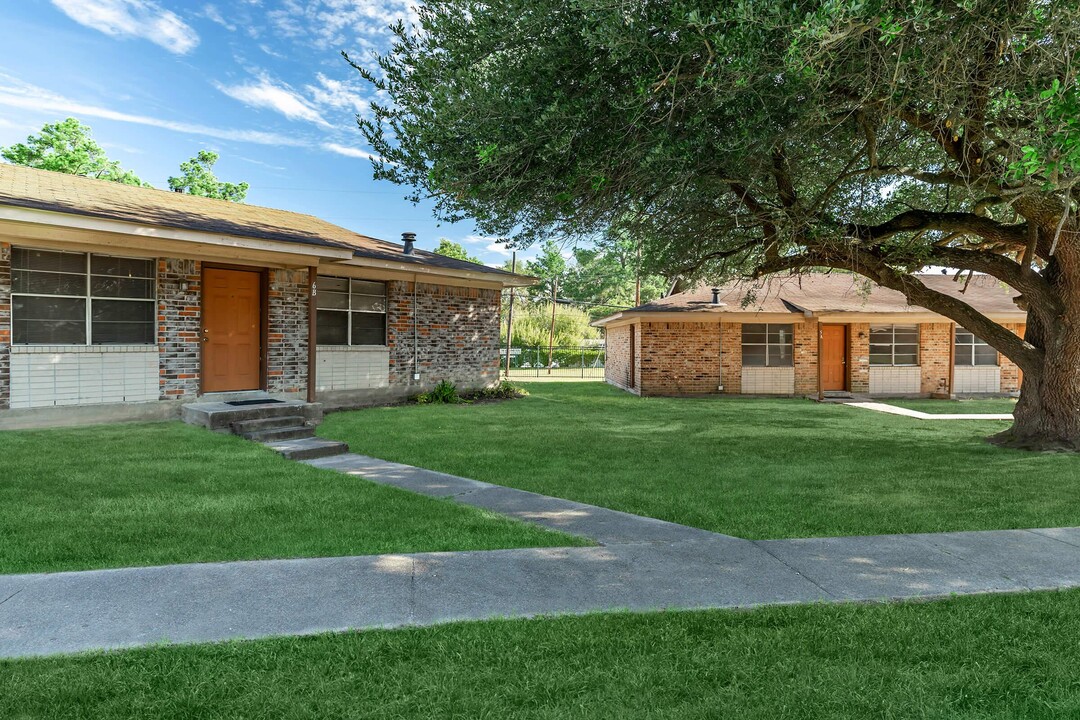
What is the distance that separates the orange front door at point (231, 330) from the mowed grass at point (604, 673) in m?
9.13

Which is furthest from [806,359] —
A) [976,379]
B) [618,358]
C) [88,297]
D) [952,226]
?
[88,297]

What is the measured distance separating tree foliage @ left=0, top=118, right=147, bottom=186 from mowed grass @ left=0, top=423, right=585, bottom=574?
22.9m

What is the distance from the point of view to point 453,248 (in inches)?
1966

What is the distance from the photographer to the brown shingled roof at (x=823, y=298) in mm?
18047

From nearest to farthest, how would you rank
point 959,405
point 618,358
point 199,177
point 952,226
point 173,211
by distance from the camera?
point 952,226, point 173,211, point 959,405, point 618,358, point 199,177

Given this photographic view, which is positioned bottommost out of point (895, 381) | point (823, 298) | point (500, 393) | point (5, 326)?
point (500, 393)

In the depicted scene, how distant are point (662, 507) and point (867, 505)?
1.95 m

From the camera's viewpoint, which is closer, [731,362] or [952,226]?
[952,226]

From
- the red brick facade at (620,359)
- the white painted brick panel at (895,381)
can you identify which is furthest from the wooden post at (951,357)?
the red brick facade at (620,359)

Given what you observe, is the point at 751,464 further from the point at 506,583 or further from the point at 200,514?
the point at 200,514

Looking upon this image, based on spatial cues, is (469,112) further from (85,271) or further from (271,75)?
(271,75)

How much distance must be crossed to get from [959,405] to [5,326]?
20704mm

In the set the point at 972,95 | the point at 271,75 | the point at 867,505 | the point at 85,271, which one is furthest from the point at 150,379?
the point at 271,75

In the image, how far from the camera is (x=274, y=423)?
9.41m
